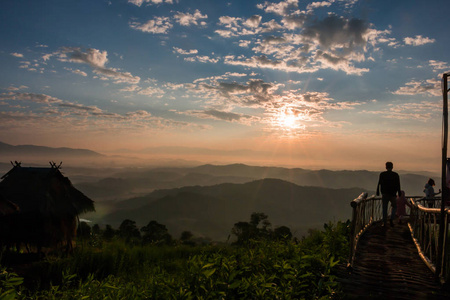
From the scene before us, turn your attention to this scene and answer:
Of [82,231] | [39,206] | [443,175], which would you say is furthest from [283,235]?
[82,231]

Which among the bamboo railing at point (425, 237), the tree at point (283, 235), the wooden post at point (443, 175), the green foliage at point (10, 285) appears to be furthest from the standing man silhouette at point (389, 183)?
the green foliage at point (10, 285)

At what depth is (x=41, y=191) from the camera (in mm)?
11023

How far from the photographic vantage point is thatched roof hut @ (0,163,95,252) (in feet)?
34.4

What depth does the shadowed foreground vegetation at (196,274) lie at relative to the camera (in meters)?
4.39

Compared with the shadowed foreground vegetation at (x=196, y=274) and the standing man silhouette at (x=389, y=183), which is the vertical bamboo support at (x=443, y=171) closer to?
the shadowed foreground vegetation at (x=196, y=274)

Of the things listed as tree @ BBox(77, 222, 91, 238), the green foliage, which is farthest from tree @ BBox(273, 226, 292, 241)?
tree @ BBox(77, 222, 91, 238)

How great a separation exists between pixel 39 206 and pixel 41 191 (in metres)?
0.60

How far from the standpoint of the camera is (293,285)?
491 centimetres

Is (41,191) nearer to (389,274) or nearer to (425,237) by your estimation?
(389,274)

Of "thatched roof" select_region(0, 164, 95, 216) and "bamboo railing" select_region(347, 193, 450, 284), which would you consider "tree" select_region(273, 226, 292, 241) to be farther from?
"thatched roof" select_region(0, 164, 95, 216)

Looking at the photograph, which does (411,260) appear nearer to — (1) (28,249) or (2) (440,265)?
(2) (440,265)

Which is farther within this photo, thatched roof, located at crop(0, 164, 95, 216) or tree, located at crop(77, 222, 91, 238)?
tree, located at crop(77, 222, 91, 238)

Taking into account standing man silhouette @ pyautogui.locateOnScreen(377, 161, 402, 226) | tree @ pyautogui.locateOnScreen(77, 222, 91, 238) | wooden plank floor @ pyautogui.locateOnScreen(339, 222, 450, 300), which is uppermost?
standing man silhouette @ pyautogui.locateOnScreen(377, 161, 402, 226)

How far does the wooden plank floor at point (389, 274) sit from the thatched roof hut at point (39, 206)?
9.83 metres
